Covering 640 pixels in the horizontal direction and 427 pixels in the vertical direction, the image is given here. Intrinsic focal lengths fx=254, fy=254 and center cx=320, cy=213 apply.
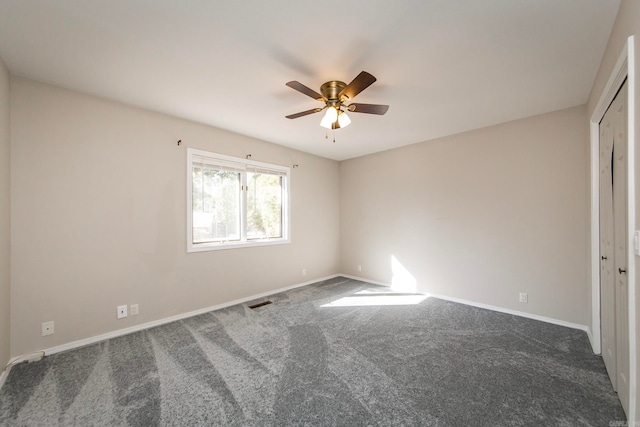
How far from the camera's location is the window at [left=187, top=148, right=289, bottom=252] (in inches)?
133

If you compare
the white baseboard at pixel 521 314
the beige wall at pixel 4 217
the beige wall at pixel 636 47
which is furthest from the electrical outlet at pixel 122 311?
the white baseboard at pixel 521 314

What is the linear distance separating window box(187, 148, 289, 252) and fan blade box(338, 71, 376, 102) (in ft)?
7.00

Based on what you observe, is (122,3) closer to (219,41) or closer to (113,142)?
(219,41)

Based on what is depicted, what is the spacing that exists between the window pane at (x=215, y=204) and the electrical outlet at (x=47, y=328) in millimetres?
1462

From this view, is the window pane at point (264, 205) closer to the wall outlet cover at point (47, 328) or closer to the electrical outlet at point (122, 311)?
the electrical outlet at point (122, 311)

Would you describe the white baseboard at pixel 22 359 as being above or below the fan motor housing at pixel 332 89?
below

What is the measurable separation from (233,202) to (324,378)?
2.65 metres

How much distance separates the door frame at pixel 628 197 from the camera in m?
1.27

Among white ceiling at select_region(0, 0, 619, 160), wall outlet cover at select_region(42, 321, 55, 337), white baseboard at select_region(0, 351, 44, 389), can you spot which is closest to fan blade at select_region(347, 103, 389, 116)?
white ceiling at select_region(0, 0, 619, 160)

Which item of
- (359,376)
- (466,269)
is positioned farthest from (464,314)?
(359,376)

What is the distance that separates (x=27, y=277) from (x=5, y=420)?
116cm

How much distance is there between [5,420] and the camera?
1.59 meters

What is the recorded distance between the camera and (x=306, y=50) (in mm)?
1888

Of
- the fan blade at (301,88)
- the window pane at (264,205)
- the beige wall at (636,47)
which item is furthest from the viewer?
the window pane at (264,205)
